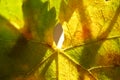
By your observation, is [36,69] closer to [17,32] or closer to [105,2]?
[17,32]

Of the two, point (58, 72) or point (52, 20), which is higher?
point (52, 20)

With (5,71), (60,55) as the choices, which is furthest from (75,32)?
(5,71)

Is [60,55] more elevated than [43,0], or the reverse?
[43,0]

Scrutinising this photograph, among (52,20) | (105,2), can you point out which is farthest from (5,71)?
(105,2)

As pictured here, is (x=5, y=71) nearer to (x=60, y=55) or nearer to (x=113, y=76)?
(x=60, y=55)

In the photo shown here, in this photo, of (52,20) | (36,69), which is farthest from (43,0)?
(36,69)

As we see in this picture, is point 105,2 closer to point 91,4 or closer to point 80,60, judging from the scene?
point 91,4
